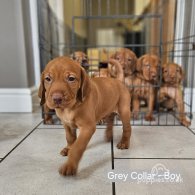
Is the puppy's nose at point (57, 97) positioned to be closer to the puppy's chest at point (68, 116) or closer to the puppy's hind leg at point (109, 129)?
the puppy's chest at point (68, 116)

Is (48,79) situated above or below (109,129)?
above

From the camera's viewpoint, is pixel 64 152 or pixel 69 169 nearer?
pixel 69 169

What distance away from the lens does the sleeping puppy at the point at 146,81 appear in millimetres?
1465

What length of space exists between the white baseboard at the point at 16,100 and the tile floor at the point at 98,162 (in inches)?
13.3

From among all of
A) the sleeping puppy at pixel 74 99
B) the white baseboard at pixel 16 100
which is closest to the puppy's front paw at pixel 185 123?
the sleeping puppy at pixel 74 99

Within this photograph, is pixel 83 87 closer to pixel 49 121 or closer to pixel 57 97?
pixel 57 97

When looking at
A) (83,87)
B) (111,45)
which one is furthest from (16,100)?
(83,87)

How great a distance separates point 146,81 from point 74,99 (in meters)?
0.87

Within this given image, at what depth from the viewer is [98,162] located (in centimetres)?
90

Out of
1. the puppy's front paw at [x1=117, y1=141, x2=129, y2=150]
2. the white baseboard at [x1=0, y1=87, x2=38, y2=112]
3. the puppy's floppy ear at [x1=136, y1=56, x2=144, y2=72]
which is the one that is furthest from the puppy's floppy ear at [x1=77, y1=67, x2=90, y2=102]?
the white baseboard at [x1=0, y1=87, x2=38, y2=112]

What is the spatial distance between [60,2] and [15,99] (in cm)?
134

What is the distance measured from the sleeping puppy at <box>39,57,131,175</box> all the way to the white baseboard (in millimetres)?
813

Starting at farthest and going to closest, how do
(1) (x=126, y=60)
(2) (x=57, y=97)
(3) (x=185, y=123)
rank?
1. (1) (x=126, y=60)
2. (3) (x=185, y=123)
3. (2) (x=57, y=97)

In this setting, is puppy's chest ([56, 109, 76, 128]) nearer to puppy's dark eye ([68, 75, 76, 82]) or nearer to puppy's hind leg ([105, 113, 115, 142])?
puppy's dark eye ([68, 75, 76, 82])
